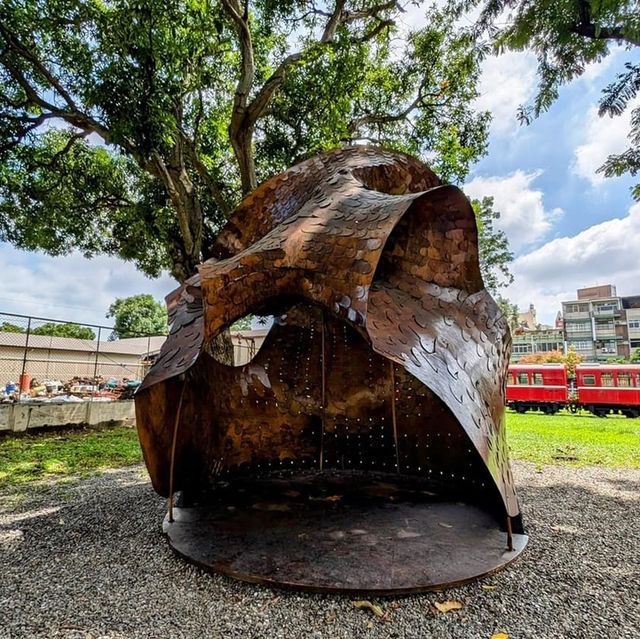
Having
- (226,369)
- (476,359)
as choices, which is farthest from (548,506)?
(226,369)

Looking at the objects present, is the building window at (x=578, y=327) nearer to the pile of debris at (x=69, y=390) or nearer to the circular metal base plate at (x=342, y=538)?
the pile of debris at (x=69, y=390)

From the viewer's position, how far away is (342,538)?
126 inches

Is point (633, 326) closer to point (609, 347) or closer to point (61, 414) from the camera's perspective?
point (609, 347)

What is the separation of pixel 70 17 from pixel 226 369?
6.76 m

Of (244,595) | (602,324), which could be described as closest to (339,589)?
(244,595)

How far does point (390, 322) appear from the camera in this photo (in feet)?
9.34

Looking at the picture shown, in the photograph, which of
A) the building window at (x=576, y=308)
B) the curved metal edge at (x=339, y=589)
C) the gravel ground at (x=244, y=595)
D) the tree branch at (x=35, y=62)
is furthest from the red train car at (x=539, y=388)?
the building window at (x=576, y=308)

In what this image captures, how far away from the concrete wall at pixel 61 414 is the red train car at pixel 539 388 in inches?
665

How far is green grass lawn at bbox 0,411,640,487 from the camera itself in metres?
6.11

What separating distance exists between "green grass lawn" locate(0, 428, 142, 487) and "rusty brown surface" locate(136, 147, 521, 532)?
3.09 m

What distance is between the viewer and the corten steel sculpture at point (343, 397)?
273 cm

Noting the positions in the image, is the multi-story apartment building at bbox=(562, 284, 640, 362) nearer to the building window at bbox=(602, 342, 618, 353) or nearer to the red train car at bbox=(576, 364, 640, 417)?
the building window at bbox=(602, 342, 618, 353)

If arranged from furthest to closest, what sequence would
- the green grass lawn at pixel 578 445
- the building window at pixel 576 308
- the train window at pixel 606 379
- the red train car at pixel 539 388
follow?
the building window at pixel 576 308, the red train car at pixel 539 388, the train window at pixel 606 379, the green grass lawn at pixel 578 445

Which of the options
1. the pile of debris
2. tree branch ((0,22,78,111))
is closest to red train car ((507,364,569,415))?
the pile of debris
